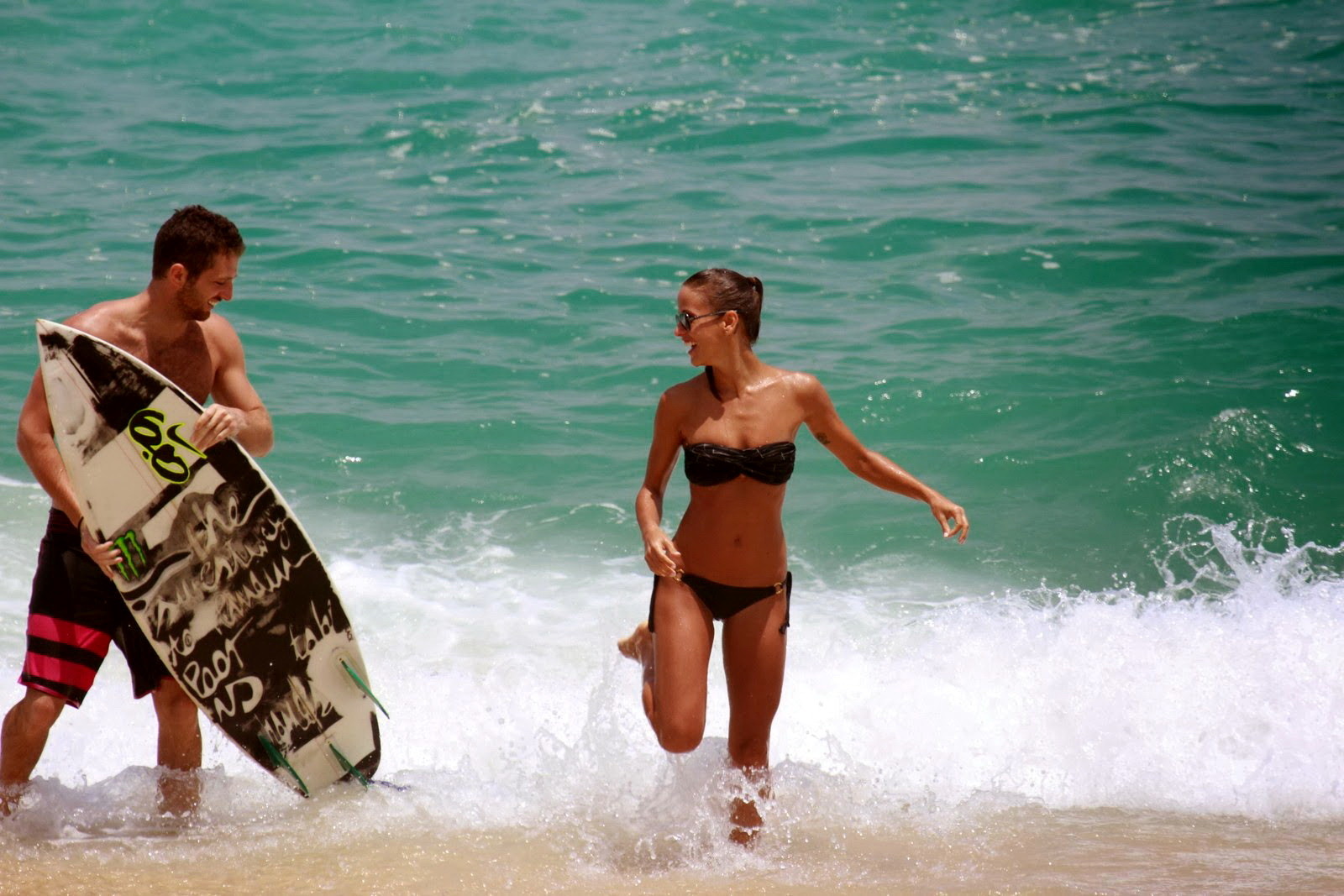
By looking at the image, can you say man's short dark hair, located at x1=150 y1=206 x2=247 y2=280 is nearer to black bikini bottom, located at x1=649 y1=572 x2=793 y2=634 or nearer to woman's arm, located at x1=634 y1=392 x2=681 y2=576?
woman's arm, located at x1=634 y1=392 x2=681 y2=576

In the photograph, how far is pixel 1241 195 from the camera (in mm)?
13094

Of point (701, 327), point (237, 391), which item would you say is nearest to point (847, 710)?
point (701, 327)

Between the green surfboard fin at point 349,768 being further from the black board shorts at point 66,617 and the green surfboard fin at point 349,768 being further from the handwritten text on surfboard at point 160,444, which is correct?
the handwritten text on surfboard at point 160,444

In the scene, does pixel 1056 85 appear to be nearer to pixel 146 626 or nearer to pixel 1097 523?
pixel 1097 523

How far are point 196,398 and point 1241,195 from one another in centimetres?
1109

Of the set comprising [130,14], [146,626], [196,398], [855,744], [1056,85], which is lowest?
[855,744]

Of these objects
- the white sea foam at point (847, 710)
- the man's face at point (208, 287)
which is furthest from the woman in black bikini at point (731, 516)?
the man's face at point (208, 287)

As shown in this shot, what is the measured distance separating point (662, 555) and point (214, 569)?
5.47 ft

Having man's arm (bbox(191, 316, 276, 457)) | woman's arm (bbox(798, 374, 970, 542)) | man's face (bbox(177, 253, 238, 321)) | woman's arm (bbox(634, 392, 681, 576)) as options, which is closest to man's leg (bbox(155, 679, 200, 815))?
man's arm (bbox(191, 316, 276, 457))

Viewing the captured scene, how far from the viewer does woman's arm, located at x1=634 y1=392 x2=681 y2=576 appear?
14.7 feet

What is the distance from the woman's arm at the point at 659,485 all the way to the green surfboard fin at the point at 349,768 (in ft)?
4.66

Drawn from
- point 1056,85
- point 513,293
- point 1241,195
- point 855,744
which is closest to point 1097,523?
point 855,744

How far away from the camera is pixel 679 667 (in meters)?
4.60

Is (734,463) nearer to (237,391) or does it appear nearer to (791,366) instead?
(237,391)
